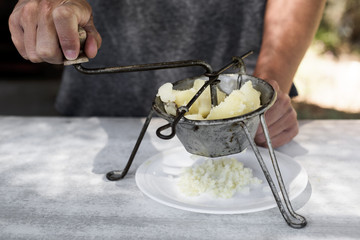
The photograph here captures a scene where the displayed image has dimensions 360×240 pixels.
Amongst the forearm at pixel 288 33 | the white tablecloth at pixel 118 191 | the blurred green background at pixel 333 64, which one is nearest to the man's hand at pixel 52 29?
the white tablecloth at pixel 118 191

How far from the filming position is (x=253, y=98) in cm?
96

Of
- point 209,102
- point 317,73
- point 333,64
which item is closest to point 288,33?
point 209,102

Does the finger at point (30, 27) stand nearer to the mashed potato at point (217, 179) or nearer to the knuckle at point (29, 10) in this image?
the knuckle at point (29, 10)

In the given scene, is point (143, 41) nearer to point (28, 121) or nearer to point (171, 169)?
point (28, 121)

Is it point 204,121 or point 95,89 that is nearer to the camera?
point 204,121

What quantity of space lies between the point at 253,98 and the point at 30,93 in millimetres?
3844

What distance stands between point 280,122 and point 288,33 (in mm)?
443

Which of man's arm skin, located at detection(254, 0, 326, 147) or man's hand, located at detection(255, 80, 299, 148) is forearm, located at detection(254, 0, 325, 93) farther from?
Result: man's hand, located at detection(255, 80, 299, 148)

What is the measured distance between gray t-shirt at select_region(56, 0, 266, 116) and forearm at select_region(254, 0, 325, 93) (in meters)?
0.13

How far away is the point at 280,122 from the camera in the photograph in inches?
49.0

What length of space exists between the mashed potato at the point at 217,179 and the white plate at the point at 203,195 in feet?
0.05

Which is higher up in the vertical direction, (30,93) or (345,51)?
(345,51)

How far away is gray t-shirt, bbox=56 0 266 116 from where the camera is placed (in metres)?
1.69

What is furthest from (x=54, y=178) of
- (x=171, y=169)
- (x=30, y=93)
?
(x=30, y=93)
